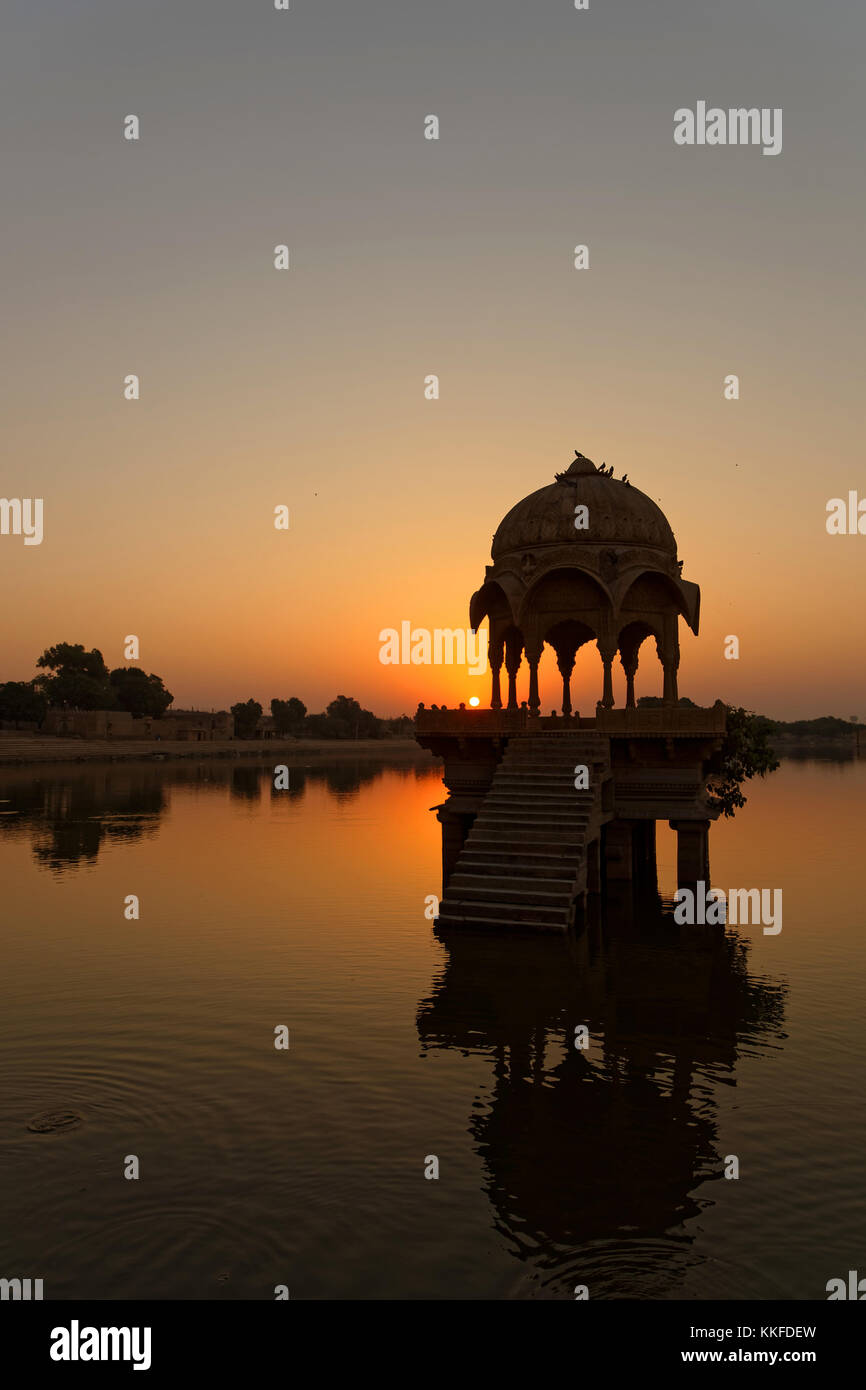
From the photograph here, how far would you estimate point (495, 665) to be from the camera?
3006 cm

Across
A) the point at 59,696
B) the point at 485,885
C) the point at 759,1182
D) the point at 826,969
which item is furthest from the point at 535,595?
the point at 59,696

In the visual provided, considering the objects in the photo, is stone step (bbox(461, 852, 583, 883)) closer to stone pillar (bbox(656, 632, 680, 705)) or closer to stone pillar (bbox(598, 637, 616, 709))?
stone pillar (bbox(598, 637, 616, 709))

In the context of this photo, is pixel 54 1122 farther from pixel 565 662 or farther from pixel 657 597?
pixel 565 662

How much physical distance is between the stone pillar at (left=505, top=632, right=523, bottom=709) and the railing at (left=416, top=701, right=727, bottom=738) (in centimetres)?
227

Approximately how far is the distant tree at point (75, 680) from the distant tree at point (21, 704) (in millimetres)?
6516

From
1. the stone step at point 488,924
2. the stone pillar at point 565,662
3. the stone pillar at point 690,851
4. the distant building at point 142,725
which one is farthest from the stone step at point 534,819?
the distant building at point 142,725

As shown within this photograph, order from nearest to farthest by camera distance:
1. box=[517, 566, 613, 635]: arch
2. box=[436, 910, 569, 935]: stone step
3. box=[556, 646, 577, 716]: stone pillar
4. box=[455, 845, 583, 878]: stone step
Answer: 1. box=[436, 910, 569, 935]: stone step
2. box=[455, 845, 583, 878]: stone step
3. box=[517, 566, 613, 635]: arch
4. box=[556, 646, 577, 716]: stone pillar

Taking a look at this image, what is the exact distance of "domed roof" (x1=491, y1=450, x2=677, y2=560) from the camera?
88.9 ft

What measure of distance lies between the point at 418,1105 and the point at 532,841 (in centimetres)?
975

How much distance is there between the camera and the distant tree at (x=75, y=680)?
151m

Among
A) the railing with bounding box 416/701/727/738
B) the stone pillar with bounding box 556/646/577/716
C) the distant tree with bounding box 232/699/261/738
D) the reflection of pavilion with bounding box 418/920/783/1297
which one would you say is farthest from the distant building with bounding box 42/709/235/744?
the reflection of pavilion with bounding box 418/920/783/1297

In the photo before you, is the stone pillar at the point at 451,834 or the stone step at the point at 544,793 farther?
the stone pillar at the point at 451,834

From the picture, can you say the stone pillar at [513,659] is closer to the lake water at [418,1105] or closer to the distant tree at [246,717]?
the lake water at [418,1105]
